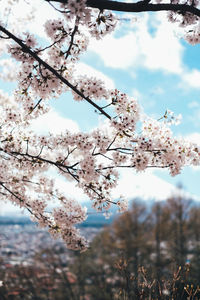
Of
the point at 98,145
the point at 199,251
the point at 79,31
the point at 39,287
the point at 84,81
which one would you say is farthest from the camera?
the point at 199,251

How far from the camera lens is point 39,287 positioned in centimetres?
1492

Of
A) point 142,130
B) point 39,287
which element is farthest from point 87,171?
point 39,287

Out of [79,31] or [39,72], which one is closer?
[79,31]

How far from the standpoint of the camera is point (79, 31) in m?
3.15

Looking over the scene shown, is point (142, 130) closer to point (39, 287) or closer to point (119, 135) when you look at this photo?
point (119, 135)

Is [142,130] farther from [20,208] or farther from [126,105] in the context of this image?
[20,208]

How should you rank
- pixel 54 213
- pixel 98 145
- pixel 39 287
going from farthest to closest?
pixel 39 287, pixel 54 213, pixel 98 145

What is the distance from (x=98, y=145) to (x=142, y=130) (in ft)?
1.91

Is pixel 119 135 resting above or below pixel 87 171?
above

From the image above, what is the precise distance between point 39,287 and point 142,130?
14166 mm

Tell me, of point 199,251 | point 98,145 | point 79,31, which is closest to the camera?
point 79,31

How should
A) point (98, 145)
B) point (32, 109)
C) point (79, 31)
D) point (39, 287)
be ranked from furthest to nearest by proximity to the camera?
point (39, 287) → point (32, 109) → point (98, 145) → point (79, 31)

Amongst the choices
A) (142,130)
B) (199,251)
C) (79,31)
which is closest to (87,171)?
(142,130)

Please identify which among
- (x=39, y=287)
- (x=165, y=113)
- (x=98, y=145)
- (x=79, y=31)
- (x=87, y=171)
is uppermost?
(x=79, y=31)
